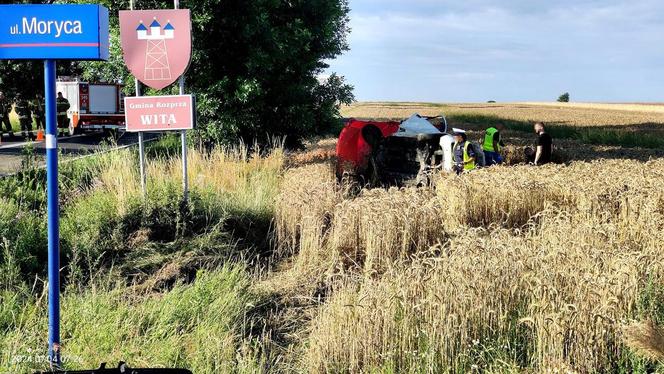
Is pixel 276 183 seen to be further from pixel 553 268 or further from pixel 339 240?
pixel 553 268

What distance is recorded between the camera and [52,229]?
428 centimetres

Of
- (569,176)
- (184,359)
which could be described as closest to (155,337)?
(184,359)

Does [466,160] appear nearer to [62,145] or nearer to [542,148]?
[542,148]

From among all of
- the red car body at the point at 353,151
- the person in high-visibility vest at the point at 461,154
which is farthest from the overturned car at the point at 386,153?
the person in high-visibility vest at the point at 461,154

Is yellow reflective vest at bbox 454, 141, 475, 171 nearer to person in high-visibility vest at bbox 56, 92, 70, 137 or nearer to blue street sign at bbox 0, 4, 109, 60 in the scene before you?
blue street sign at bbox 0, 4, 109, 60

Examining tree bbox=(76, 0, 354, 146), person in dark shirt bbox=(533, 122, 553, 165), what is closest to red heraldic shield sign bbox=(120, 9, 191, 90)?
tree bbox=(76, 0, 354, 146)

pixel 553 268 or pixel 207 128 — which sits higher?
pixel 207 128

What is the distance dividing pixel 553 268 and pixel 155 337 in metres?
2.82

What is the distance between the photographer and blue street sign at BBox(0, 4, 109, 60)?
4.39 m

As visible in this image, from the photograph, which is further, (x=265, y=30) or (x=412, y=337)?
(x=265, y=30)

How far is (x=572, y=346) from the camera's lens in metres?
4.29

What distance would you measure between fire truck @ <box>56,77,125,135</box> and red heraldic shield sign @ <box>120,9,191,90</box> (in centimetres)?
2004

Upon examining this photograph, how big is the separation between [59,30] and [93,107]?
25.8 metres

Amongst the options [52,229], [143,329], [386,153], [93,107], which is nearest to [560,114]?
[93,107]
